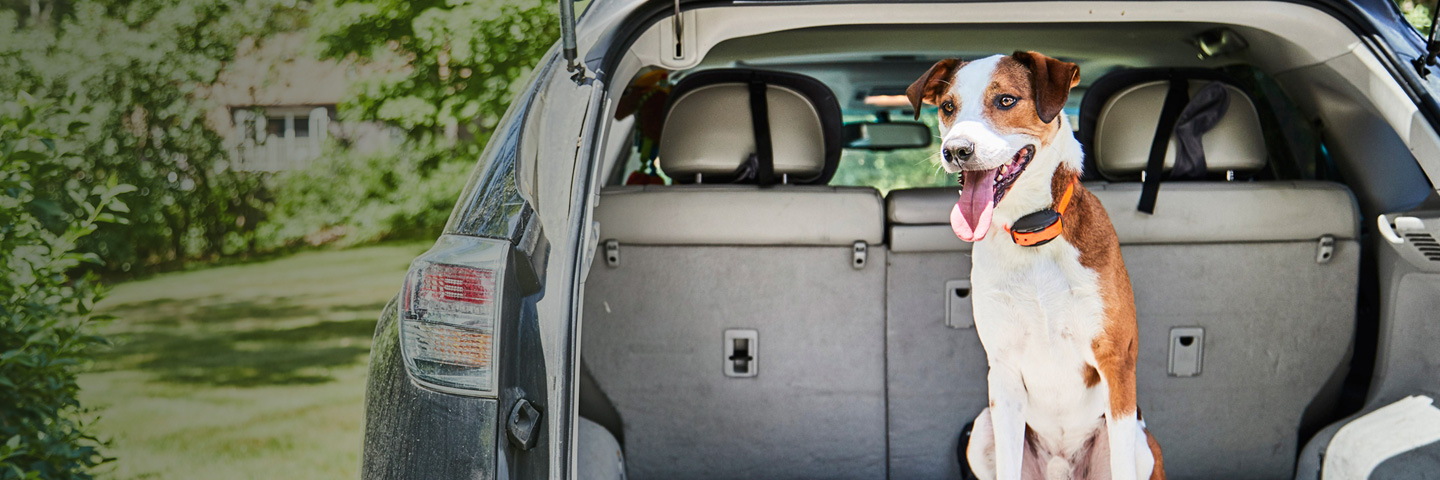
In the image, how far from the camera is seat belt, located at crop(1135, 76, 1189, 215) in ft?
8.28

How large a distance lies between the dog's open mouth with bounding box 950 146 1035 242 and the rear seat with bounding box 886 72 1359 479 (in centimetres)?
42

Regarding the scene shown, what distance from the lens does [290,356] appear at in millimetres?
8695

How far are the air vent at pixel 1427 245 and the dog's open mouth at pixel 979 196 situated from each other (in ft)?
3.41

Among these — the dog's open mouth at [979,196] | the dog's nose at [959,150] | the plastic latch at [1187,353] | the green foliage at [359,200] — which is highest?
the dog's nose at [959,150]

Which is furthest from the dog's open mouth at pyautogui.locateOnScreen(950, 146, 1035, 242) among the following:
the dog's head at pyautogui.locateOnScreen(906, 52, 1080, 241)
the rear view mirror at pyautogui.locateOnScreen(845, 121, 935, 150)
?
the rear view mirror at pyautogui.locateOnScreen(845, 121, 935, 150)

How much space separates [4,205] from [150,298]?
23.2 ft

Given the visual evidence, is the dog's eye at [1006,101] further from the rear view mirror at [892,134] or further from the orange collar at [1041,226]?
the rear view mirror at [892,134]

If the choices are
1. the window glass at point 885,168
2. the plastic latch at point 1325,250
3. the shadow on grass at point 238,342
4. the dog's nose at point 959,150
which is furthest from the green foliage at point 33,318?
the shadow on grass at point 238,342

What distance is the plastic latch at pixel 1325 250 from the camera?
8.41ft

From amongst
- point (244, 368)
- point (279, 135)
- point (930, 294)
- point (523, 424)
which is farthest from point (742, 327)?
point (279, 135)

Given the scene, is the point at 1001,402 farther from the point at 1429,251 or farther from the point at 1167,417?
the point at 1429,251

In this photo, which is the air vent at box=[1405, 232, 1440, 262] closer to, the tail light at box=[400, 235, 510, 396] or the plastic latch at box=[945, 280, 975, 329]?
the plastic latch at box=[945, 280, 975, 329]

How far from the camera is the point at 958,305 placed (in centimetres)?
261

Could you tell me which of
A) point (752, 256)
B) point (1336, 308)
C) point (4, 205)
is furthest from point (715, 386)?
point (4, 205)
